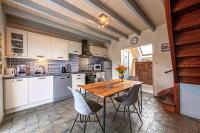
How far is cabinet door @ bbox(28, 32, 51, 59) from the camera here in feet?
9.82

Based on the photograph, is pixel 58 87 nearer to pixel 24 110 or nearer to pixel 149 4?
pixel 24 110

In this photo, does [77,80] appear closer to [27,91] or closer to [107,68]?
[27,91]

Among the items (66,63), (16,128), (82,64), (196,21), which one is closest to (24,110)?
(16,128)

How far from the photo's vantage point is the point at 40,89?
2.97 m

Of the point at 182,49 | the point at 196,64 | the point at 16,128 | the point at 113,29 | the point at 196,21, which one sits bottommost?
the point at 16,128

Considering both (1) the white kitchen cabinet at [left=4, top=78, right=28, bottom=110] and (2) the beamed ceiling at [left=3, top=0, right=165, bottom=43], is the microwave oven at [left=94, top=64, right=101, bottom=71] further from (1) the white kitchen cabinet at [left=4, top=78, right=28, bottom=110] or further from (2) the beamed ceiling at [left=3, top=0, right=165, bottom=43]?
(1) the white kitchen cabinet at [left=4, top=78, right=28, bottom=110]

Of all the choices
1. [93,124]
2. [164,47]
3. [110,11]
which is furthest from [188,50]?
[93,124]

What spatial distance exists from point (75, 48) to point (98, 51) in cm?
137

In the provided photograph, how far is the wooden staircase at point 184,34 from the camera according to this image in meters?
1.41

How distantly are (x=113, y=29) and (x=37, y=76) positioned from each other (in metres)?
2.98

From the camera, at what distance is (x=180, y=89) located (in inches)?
96.5

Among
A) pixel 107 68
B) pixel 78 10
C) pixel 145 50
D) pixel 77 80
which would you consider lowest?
pixel 77 80

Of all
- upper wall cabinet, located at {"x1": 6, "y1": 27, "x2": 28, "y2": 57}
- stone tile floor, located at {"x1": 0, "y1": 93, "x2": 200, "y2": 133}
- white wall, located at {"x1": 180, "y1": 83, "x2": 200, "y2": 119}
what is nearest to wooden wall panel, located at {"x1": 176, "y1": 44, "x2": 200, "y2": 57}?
white wall, located at {"x1": 180, "y1": 83, "x2": 200, "y2": 119}

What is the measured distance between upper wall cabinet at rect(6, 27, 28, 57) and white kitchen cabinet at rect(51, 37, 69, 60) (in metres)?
0.81
